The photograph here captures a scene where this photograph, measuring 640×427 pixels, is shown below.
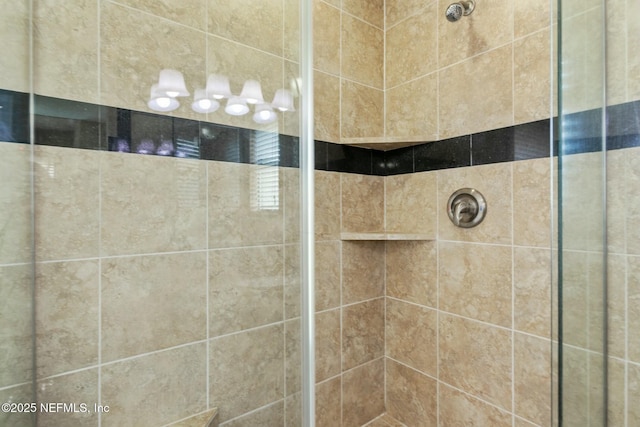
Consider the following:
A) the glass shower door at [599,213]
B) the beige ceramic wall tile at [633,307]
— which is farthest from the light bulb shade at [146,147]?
the beige ceramic wall tile at [633,307]

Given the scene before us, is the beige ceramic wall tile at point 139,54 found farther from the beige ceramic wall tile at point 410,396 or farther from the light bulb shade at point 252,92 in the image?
the beige ceramic wall tile at point 410,396

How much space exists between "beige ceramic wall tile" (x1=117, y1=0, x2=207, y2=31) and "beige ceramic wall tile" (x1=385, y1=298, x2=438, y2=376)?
1.25 meters

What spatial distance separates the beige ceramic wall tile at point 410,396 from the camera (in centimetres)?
122

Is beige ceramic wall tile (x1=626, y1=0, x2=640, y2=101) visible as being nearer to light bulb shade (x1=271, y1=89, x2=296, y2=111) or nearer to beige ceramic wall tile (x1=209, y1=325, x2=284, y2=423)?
light bulb shade (x1=271, y1=89, x2=296, y2=111)

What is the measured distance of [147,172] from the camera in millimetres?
585

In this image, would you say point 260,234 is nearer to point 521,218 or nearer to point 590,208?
point 590,208

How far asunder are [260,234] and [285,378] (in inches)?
13.9

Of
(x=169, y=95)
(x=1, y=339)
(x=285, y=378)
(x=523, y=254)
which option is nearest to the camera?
(x=1, y=339)

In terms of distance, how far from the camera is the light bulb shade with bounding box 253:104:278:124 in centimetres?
67

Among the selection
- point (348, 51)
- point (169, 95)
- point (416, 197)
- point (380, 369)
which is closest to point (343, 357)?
point (380, 369)

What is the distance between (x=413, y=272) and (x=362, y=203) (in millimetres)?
381

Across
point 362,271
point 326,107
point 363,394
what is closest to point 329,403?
point 363,394

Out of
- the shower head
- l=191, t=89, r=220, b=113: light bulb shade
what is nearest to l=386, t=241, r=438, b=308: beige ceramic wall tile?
the shower head

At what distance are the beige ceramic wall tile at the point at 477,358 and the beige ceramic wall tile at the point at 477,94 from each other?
738 mm
